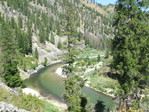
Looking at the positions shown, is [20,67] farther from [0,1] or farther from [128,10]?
[0,1]

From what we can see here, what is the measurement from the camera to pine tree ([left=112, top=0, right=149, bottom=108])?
1409 cm

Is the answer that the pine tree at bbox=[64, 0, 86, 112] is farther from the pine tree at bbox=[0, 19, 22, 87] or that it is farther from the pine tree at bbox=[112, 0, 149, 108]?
the pine tree at bbox=[0, 19, 22, 87]

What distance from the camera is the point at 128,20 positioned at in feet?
48.3

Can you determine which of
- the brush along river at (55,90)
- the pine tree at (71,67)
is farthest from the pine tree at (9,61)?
the pine tree at (71,67)

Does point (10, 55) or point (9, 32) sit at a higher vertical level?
point (9, 32)

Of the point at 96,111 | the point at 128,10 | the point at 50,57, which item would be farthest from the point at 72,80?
the point at 50,57

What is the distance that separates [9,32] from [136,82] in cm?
4612

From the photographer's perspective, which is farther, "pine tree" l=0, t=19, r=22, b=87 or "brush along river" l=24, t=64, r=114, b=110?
"pine tree" l=0, t=19, r=22, b=87

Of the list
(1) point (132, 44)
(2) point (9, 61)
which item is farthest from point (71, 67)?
(2) point (9, 61)

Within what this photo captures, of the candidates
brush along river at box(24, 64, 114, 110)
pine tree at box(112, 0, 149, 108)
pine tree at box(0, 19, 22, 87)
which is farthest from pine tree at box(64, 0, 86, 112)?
pine tree at box(0, 19, 22, 87)

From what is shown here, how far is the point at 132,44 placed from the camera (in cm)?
1406

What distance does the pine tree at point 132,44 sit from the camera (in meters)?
14.1

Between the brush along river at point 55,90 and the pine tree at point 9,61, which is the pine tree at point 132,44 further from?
the pine tree at point 9,61

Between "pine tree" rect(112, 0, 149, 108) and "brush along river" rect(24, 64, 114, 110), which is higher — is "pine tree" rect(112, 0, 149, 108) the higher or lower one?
the higher one
